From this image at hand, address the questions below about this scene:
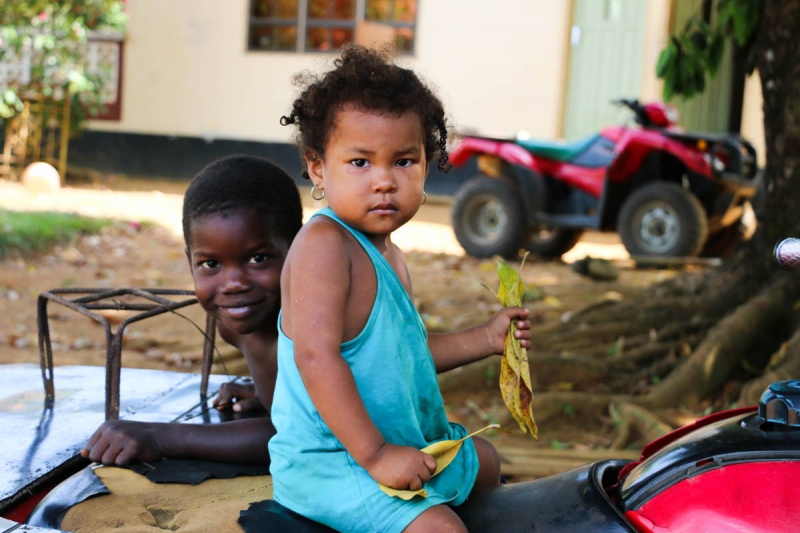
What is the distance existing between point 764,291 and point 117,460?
11.7 feet

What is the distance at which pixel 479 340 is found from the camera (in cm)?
186

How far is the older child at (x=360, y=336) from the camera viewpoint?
150 centimetres

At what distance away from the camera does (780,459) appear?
4.04ft

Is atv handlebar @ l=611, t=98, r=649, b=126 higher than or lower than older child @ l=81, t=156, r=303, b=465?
higher

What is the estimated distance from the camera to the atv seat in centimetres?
802

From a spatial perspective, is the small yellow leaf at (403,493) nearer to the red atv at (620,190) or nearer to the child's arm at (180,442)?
the child's arm at (180,442)

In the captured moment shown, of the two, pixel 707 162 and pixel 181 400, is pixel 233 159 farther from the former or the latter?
pixel 707 162

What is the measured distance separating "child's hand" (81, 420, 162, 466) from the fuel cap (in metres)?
1.15

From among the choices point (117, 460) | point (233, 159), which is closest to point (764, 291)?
point (233, 159)

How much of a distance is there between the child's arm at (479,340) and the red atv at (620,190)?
599 centimetres

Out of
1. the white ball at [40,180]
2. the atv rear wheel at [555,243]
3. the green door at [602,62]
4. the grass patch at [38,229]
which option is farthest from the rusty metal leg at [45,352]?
the green door at [602,62]

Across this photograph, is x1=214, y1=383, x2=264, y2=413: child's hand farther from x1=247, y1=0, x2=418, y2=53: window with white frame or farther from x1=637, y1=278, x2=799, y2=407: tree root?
x1=247, y1=0, x2=418, y2=53: window with white frame

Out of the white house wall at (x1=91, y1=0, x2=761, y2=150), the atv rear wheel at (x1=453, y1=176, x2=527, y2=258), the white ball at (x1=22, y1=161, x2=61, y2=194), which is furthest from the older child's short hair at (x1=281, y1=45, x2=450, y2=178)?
the white ball at (x1=22, y1=161, x2=61, y2=194)

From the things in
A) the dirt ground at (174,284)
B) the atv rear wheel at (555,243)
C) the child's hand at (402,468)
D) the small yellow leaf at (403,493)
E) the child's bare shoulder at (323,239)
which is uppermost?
the child's bare shoulder at (323,239)
